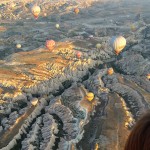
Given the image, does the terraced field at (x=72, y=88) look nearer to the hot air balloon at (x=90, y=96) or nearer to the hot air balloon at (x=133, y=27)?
the hot air balloon at (x=90, y=96)

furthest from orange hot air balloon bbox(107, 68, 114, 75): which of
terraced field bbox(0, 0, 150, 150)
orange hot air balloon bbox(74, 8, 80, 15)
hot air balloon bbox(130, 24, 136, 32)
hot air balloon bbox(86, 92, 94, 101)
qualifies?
orange hot air balloon bbox(74, 8, 80, 15)

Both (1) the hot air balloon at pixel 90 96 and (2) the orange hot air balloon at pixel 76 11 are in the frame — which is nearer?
(1) the hot air balloon at pixel 90 96

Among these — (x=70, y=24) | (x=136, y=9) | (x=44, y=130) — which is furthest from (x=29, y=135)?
(x=136, y=9)

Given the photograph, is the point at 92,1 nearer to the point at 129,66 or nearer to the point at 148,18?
the point at 148,18

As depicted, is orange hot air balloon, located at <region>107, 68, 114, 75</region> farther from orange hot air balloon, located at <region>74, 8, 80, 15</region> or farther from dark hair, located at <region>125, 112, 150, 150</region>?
orange hot air balloon, located at <region>74, 8, 80, 15</region>

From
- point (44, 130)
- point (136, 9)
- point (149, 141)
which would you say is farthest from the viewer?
point (136, 9)

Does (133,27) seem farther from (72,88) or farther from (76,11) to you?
(72,88)

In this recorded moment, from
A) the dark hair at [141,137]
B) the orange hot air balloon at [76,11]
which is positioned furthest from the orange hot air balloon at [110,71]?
the orange hot air balloon at [76,11]

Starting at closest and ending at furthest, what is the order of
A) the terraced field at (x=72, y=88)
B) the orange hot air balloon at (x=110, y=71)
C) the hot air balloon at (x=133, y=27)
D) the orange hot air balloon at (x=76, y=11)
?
the terraced field at (x=72, y=88) < the orange hot air balloon at (x=110, y=71) < the hot air balloon at (x=133, y=27) < the orange hot air balloon at (x=76, y=11)
